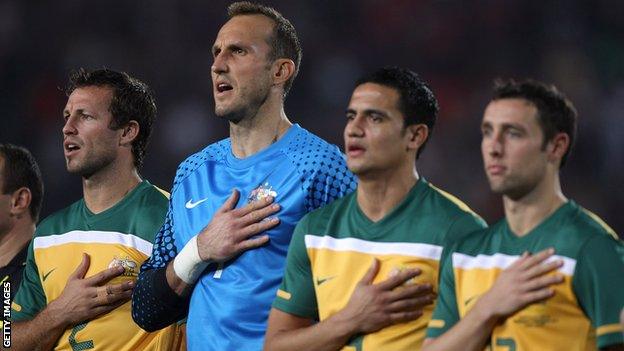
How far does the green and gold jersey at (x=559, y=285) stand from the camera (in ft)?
10.9

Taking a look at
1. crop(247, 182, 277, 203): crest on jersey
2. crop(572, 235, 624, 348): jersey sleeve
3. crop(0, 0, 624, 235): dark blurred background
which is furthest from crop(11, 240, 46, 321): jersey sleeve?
crop(0, 0, 624, 235): dark blurred background

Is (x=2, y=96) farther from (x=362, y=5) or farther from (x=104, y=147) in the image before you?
(x=104, y=147)

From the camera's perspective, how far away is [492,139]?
3580 mm

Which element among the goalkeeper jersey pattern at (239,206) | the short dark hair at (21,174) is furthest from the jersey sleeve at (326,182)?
the short dark hair at (21,174)

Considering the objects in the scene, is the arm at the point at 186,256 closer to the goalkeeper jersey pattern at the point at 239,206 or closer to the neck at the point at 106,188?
the goalkeeper jersey pattern at the point at 239,206

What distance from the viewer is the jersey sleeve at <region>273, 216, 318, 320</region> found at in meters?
4.08

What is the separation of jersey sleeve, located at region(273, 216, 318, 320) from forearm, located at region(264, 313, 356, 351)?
0.26 ft

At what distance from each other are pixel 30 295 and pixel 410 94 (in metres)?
2.28

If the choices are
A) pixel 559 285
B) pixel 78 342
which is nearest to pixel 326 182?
pixel 559 285

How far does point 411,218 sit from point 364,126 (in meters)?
0.36

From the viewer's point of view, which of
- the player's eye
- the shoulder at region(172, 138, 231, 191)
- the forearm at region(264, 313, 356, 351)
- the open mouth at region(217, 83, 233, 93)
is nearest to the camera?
the forearm at region(264, 313, 356, 351)

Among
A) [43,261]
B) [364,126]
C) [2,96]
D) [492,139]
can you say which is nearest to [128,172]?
[43,261]

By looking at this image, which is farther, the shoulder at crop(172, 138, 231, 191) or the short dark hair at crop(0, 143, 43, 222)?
the short dark hair at crop(0, 143, 43, 222)

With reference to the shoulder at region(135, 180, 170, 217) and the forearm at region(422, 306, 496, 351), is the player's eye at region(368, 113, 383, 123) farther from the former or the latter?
→ the shoulder at region(135, 180, 170, 217)
